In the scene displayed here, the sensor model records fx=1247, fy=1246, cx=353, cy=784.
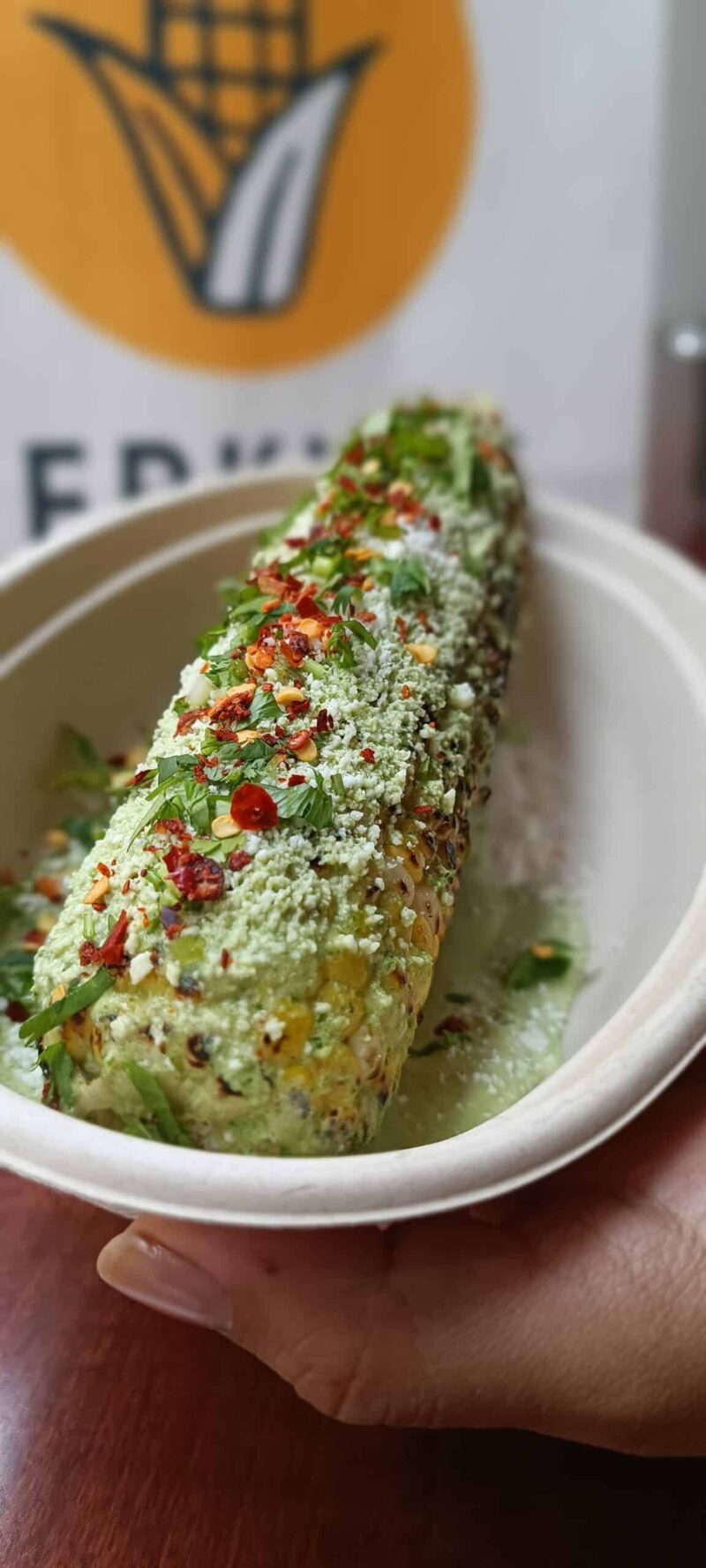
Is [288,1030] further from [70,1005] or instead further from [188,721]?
[188,721]

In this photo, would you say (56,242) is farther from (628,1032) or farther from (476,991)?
(628,1032)

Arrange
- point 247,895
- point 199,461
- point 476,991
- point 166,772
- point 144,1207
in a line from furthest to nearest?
point 199,461 → point 476,991 → point 166,772 → point 247,895 → point 144,1207

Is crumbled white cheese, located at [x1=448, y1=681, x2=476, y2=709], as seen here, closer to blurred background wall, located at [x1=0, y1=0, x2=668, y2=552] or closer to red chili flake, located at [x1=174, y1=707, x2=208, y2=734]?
red chili flake, located at [x1=174, y1=707, x2=208, y2=734]

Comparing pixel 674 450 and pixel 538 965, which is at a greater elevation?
pixel 674 450

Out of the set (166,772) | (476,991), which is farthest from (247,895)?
(476,991)

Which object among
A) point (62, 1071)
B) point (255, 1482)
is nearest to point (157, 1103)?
point (62, 1071)

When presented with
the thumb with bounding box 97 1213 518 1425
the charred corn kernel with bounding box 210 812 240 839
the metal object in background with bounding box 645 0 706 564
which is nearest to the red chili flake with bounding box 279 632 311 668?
the charred corn kernel with bounding box 210 812 240 839
